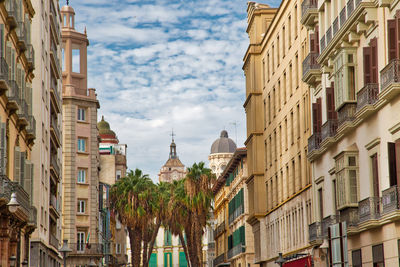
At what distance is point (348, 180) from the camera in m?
33.4

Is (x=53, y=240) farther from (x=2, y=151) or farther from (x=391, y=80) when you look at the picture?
(x=391, y=80)

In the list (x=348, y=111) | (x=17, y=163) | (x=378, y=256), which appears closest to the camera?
(x=378, y=256)

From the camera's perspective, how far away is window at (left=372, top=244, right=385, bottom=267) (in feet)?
97.3

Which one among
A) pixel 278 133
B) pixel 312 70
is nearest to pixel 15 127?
pixel 312 70

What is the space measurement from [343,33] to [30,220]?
17390 millimetres

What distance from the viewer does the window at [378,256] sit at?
Result: 2966 cm

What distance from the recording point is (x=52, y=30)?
5719 centimetres

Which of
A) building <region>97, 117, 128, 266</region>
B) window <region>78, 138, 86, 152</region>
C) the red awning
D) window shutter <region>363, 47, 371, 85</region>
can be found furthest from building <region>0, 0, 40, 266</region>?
building <region>97, 117, 128, 266</region>

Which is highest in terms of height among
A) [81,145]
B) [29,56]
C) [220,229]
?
[81,145]

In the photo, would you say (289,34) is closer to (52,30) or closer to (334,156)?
(52,30)

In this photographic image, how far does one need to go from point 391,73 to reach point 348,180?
7361 mm

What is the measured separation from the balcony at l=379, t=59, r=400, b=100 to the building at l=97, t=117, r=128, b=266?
6605 cm

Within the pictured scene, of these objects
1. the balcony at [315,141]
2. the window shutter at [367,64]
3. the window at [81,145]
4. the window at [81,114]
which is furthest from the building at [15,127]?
the window at [81,114]

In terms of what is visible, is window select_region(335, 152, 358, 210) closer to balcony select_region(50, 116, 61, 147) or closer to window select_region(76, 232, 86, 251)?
balcony select_region(50, 116, 61, 147)
